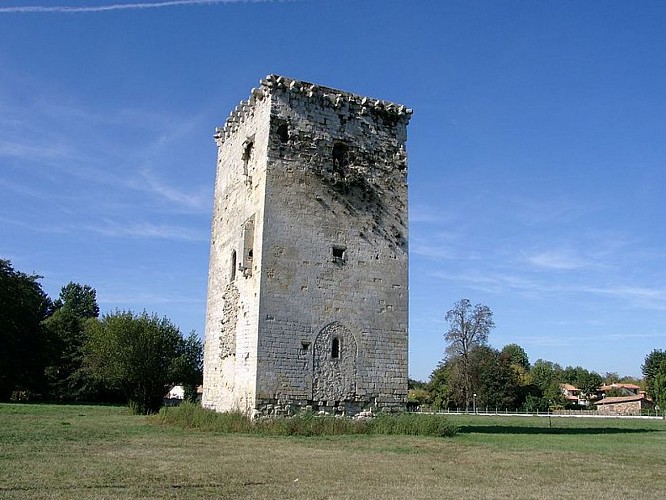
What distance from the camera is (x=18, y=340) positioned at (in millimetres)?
49531

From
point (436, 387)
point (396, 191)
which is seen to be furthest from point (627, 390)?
point (396, 191)

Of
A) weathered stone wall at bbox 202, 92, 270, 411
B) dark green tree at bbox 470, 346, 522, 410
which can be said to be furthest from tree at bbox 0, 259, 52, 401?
dark green tree at bbox 470, 346, 522, 410

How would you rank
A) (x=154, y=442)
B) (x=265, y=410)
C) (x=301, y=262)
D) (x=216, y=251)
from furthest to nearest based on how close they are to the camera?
(x=216, y=251), (x=301, y=262), (x=265, y=410), (x=154, y=442)

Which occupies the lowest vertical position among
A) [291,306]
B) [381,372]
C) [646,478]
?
[646,478]

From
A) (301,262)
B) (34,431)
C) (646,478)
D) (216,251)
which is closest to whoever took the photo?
(646,478)

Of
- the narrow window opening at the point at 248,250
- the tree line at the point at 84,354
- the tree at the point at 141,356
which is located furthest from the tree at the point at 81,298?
the narrow window opening at the point at 248,250

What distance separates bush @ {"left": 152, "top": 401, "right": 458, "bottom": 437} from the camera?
18219 mm

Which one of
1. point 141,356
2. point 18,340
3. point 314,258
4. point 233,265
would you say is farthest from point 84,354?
point 314,258

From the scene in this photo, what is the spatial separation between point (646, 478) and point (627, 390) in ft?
339

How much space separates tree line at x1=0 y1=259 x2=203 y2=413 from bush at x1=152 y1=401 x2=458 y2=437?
13.0 meters

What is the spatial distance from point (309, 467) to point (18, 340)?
4484cm

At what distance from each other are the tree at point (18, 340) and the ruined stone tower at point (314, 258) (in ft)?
102

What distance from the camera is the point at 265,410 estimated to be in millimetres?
18938

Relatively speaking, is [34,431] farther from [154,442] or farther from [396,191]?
[396,191]
